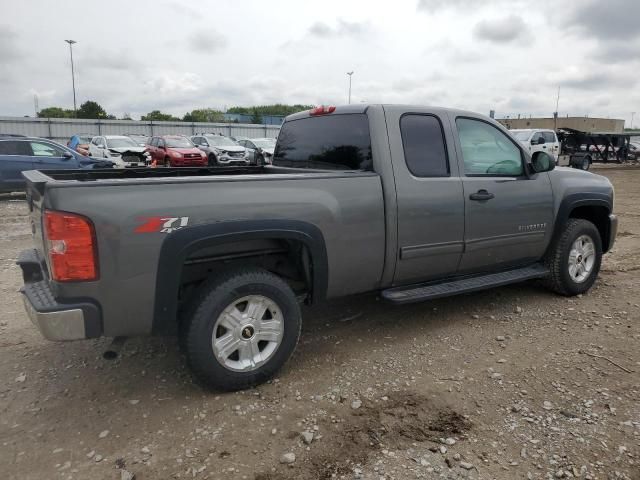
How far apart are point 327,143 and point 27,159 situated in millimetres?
11531

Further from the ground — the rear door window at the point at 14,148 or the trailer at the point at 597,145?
the trailer at the point at 597,145

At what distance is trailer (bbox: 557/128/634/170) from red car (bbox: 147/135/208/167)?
747 inches

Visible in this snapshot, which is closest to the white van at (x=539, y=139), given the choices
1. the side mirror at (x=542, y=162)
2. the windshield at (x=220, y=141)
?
the windshield at (x=220, y=141)

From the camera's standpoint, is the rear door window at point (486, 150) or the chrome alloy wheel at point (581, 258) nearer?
the rear door window at point (486, 150)

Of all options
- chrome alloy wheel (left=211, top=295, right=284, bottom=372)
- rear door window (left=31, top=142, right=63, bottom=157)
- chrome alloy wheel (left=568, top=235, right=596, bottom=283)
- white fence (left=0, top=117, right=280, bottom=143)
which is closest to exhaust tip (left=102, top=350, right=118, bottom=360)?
chrome alloy wheel (left=211, top=295, right=284, bottom=372)

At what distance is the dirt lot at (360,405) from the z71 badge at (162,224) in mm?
1128

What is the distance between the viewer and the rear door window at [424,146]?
12.8 ft

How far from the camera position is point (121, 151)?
2009 centimetres

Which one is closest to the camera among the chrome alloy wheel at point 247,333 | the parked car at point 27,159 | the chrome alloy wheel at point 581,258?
the chrome alloy wheel at point 247,333

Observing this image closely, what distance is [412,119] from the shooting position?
400 cm

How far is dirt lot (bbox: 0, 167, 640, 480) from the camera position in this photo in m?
2.58

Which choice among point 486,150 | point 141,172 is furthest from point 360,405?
point 141,172

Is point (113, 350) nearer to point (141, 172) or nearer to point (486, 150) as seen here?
point (141, 172)

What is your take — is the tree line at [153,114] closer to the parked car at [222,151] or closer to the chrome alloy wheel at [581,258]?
the parked car at [222,151]
